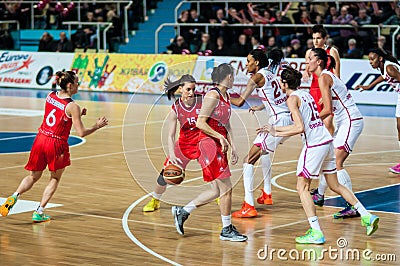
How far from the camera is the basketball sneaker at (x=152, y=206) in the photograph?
1051 cm

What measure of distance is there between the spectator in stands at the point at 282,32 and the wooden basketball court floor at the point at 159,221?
9.19 m

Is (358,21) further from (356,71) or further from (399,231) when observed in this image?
(399,231)

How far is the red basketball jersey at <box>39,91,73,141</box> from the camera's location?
9.80m

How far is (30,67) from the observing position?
27844 mm

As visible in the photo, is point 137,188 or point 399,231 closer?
point 399,231

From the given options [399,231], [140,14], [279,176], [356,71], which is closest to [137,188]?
[279,176]

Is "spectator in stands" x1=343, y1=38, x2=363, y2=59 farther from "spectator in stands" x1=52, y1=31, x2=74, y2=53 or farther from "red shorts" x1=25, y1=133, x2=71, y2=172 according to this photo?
"red shorts" x1=25, y1=133, x2=71, y2=172

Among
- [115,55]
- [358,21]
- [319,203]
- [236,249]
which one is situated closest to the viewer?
[236,249]

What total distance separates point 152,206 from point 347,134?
257 centimetres

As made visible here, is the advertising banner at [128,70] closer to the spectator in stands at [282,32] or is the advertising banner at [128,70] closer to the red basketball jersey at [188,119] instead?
the spectator in stands at [282,32]

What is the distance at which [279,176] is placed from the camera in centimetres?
1300

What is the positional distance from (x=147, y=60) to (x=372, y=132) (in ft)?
31.2

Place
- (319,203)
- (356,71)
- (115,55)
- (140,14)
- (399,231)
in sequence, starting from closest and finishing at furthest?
(399,231) → (319,203) → (356,71) → (115,55) → (140,14)

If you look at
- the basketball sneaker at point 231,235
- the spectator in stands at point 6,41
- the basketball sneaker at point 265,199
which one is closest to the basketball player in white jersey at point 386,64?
the basketball sneaker at point 265,199
